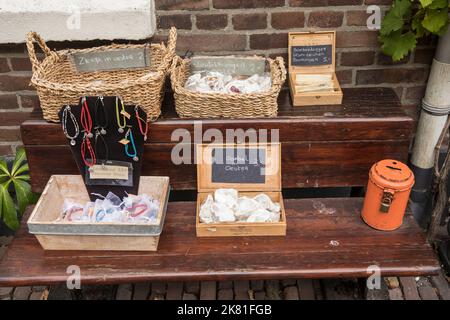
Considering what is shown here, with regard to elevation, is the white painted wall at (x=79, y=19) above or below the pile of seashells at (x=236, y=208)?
above

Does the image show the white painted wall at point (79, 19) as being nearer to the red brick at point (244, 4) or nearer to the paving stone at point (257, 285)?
the red brick at point (244, 4)

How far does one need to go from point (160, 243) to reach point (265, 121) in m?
0.65

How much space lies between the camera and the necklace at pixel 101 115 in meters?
1.79

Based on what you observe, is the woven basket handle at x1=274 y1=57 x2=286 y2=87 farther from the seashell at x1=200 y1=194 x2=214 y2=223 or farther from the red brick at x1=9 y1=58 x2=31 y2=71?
the red brick at x1=9 y1=58 x2=31 y2=71

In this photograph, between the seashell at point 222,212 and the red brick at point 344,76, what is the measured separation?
0.91m

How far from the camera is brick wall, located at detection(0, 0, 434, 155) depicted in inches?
82.0

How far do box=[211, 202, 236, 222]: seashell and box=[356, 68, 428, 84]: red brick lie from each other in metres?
0.98

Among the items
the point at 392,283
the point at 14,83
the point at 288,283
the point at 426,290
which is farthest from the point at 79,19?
the point at 426,290

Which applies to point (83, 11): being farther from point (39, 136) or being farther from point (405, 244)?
point (405, 244)

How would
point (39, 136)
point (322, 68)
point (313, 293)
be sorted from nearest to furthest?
1. point (39, 136)
2. point (322, 68)
3. point (313, 293)

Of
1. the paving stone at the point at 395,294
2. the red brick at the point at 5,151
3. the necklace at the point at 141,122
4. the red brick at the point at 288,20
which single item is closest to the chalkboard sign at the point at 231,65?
the red brick at the point at 288,20

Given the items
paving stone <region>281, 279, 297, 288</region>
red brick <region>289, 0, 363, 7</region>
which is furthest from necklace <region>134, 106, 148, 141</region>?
paving stone <region>281, 279, 297, 288</region>

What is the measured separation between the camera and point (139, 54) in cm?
199
